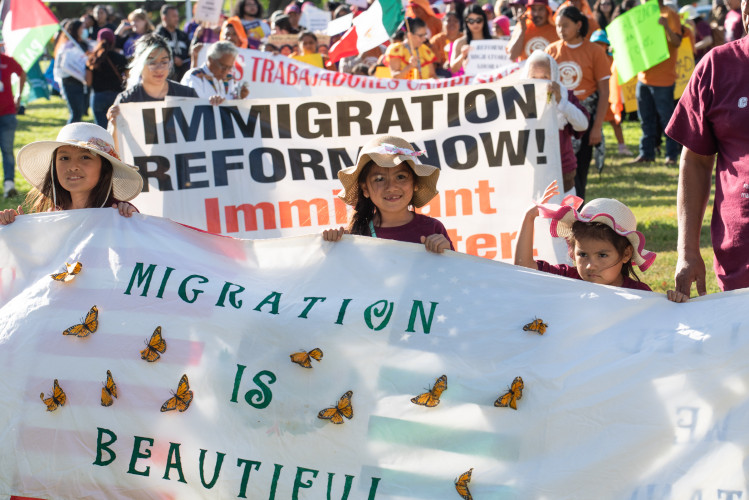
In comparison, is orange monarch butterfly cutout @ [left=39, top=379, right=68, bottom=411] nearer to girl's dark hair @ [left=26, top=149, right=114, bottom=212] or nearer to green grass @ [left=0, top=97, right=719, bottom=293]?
girl's dark hair @ [left=26, top=149, right=114, bottom=212]

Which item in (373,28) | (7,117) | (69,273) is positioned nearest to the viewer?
(69,273)

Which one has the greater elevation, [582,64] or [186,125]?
[582,64]

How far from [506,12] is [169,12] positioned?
725cm

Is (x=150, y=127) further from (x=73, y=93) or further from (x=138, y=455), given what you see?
(x=73, y=93)

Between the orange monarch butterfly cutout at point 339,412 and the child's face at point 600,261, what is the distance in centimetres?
115

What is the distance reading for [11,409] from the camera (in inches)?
143

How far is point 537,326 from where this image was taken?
3.54 metres

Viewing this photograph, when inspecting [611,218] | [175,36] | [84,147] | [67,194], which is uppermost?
[175,36]

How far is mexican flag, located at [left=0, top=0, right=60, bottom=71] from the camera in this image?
11.3m

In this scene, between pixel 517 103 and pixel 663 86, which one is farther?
pixel 663 86

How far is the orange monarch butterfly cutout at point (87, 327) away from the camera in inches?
146

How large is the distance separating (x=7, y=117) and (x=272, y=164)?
5682 millimetres

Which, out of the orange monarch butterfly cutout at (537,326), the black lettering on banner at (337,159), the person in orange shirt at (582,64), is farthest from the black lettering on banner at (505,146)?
A: the person in orange shirt at (582,64)

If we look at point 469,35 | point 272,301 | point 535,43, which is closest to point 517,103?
point 272,301
